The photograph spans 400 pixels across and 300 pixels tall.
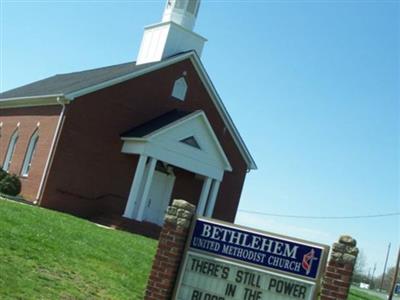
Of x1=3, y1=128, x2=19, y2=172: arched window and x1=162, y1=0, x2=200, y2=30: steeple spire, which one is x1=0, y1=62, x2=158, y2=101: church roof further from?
x1=162, y1=0, x2=200, y2=30: steeple spire

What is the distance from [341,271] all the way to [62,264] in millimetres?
5954

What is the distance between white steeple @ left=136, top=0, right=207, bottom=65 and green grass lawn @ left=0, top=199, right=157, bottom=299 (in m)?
17.7

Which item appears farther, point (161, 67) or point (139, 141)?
point (161, 67)

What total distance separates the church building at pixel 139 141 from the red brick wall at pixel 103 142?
5 centimetres

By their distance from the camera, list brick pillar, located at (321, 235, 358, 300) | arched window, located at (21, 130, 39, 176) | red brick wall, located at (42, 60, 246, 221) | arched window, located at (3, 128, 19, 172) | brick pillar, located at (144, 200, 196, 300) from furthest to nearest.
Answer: arched window, located at (3, 128, 19, 172), arched window, located at (21, 130, 39, 176), red brick wall, located at (42, 60, 246, 221), brick pillar, located at (144, 200, 196, 300), brick pillar, located at (321, 235, 358, 300)

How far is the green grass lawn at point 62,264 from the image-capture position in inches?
432

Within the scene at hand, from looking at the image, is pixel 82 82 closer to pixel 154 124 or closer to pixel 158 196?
pixel 154 124

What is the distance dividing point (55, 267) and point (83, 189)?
1712cm

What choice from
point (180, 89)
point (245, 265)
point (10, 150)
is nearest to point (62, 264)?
point (245, 265)

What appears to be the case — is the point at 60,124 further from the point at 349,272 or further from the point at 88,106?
the point at 349,272

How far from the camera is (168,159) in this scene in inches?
1176

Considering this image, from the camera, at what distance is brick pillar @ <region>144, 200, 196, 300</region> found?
9.82 metres

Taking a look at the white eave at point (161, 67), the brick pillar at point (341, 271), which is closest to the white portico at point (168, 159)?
the white eave at point (161, 67)

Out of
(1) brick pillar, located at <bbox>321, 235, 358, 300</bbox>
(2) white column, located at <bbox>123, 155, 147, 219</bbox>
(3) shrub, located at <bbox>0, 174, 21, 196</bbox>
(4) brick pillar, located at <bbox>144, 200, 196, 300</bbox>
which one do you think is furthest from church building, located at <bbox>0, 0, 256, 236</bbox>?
(1) brick pillar, located at <bbox>321, 235, 358, 300</bbox>
